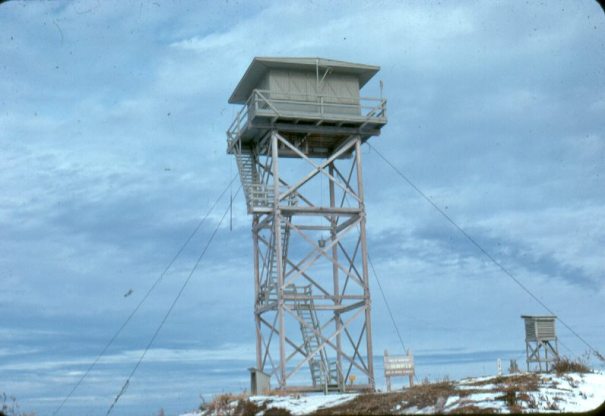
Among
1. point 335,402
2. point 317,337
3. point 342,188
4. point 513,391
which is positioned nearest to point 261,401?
point 335,402

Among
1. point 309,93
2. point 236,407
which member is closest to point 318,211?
point 309,93

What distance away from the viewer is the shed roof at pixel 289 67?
117 feet

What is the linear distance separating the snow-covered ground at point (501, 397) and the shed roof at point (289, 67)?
1683 cm

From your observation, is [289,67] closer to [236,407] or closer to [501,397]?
[236,407]

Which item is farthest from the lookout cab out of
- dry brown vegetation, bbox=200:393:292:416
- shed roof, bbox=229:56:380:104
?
dry brown vegetation, bbox=200:393:292:416

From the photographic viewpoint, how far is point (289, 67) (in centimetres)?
3622

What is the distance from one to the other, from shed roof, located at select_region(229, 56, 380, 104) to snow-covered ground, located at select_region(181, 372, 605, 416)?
1683cm

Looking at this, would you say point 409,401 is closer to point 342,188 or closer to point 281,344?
point 281,344

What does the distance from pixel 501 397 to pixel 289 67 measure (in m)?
21.0

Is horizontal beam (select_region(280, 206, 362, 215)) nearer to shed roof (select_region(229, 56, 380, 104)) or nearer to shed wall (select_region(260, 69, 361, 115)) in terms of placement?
shed wall (select_region(260, 69, 361, 115))

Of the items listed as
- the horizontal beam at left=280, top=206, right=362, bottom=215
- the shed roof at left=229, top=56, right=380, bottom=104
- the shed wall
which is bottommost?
the horizontal beam at left=280, top=206, right=362, bottom=215

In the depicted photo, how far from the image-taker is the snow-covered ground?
1827cm

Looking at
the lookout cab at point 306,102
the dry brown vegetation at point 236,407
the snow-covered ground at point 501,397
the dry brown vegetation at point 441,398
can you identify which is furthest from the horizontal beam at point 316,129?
the dry brown vegetation at point 441,398

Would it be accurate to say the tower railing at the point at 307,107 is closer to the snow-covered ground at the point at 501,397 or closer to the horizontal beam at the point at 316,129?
the horizontal beam at the point at 316,129
